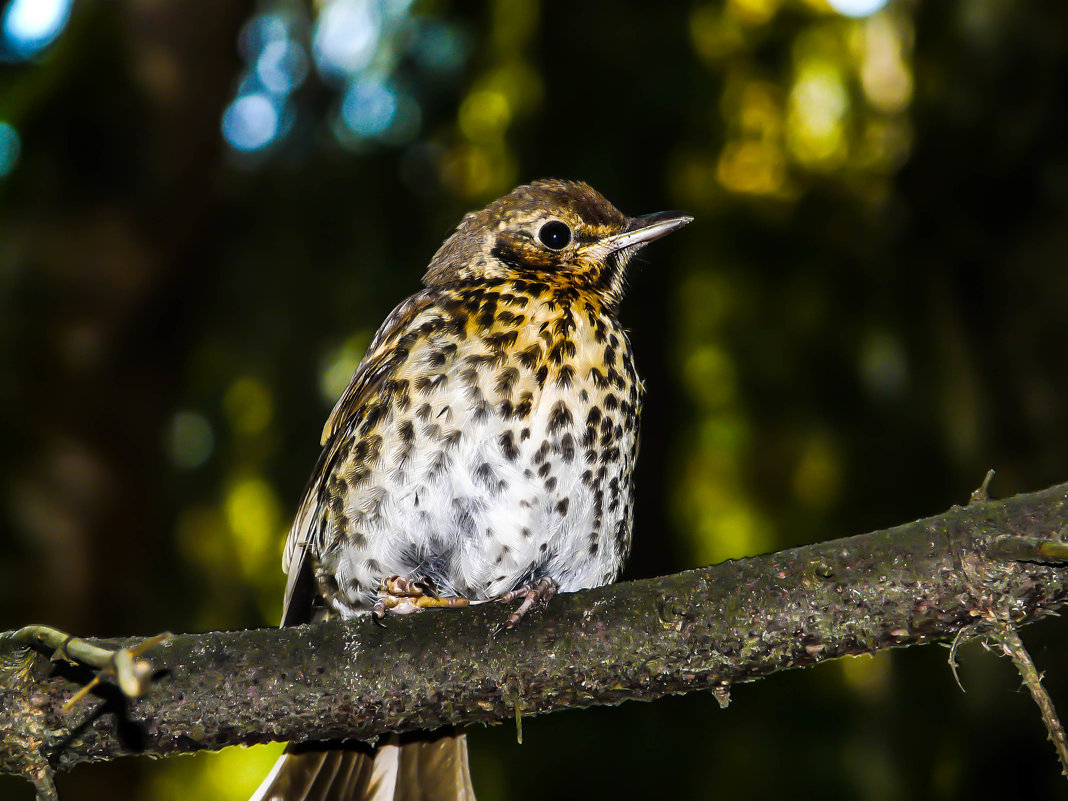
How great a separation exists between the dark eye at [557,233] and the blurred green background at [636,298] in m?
0.61

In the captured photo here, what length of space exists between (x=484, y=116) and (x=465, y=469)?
6.25 ft

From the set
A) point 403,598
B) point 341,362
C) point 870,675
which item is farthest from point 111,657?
point 341,362

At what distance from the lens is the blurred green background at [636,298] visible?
10.7 ft

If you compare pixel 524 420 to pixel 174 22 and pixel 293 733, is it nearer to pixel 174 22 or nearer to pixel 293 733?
pixel 293 733

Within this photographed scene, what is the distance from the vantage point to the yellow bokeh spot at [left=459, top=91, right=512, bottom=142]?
4164 mm

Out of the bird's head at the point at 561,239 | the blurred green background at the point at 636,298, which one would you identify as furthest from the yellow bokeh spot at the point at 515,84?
the bird's head at the point at 561,239

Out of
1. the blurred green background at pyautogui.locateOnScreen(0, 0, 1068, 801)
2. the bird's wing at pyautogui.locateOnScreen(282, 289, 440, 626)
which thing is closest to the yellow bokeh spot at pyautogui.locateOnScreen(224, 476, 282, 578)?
the blurred green background at pyautogui.locateOnScreen(0, 0, 1068, 801)

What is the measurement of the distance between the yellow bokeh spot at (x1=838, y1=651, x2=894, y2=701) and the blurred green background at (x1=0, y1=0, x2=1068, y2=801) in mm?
16

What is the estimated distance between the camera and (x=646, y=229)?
3.16 meters

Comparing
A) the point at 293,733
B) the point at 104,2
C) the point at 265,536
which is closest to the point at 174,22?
the point at 104,2

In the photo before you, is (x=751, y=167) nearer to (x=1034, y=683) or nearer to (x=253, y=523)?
(x=253, y=523)

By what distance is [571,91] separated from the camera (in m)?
3.95

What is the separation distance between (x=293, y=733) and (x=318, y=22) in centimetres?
339

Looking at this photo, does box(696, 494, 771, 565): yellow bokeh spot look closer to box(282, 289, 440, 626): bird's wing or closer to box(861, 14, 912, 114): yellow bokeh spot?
box(282, 289, 440, 626): bird's wing
